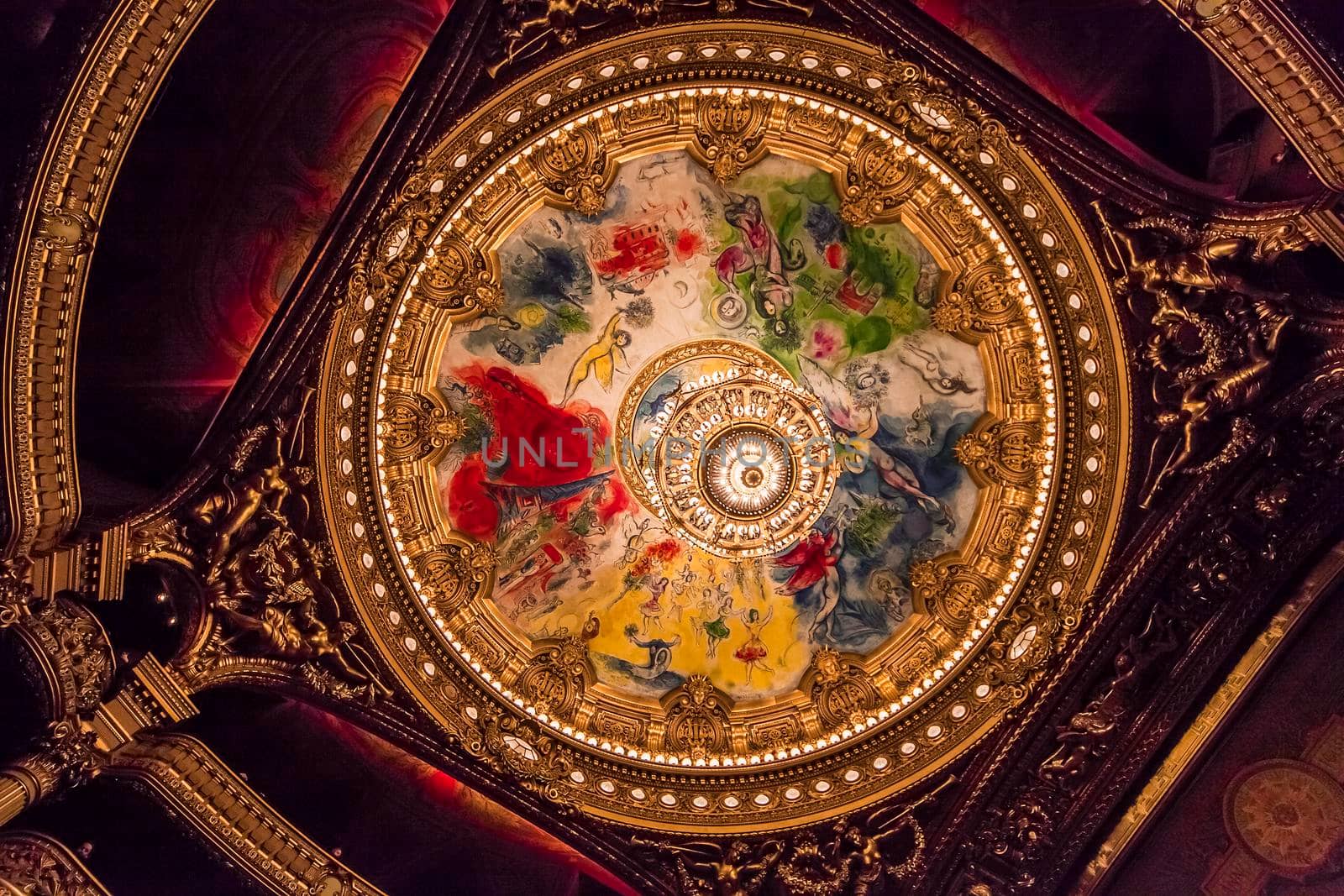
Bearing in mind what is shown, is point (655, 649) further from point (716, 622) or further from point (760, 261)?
point (760, 261)

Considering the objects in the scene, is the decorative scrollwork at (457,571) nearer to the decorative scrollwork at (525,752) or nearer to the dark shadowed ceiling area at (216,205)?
the decorative scrollwork at (525,752)

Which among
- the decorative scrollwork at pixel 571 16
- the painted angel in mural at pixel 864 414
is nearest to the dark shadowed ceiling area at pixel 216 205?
the decorative scrollwork at pixel 571 16

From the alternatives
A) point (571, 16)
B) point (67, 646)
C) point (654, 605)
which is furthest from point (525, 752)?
point (571, 16)

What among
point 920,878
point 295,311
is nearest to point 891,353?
point 920,878

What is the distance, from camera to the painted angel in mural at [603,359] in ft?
36.7

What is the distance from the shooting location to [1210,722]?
965cm

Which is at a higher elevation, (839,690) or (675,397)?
(675,397)

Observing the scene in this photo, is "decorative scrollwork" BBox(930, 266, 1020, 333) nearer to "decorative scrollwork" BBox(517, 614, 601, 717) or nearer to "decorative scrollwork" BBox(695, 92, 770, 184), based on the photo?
"decorative scrollwork" BBox(695, 92, 770, 184)

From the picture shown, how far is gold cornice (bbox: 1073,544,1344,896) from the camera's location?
30.9 feet

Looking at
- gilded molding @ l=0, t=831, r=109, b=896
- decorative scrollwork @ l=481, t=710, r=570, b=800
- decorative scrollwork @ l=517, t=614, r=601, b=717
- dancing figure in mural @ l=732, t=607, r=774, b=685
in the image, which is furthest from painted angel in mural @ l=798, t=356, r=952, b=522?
gilded molding @ l=0, t=831, r=109, b=896

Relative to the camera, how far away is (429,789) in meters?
10.9

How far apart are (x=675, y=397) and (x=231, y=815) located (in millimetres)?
6244

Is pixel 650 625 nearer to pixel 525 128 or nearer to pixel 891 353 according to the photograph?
pixel 891 353

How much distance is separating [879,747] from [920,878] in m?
1.34
